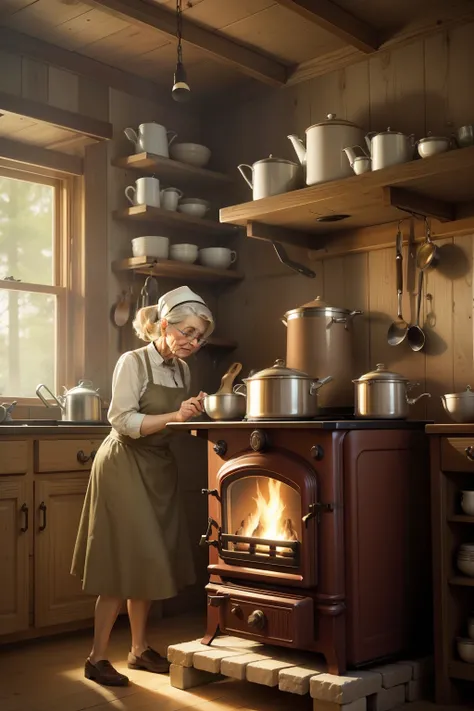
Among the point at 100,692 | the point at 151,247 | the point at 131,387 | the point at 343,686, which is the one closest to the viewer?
the point at 343,686

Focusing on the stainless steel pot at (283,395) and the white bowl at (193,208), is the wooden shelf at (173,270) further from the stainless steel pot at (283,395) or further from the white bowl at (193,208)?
the stainless steel pot at (283,395)

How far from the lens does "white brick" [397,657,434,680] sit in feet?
9.30

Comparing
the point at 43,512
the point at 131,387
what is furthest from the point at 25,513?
the point at 131,387

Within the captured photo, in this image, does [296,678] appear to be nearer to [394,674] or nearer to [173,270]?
[394,674]

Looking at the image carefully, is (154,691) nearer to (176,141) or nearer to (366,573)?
(366,573)

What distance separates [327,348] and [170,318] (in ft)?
2.11

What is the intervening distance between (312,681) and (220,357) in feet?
6.69

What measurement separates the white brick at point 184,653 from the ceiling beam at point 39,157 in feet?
7.39

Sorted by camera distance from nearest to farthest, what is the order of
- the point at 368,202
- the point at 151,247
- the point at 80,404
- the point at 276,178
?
1. the point at 368,202
2. the point at 276,178
3. the point at 80,404
4. the point at 151,247

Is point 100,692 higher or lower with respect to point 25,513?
lower

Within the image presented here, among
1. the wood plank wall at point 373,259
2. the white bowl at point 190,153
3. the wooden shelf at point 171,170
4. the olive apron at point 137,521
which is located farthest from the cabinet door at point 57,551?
the white bowl at point 190,153

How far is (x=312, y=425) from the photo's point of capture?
273cm

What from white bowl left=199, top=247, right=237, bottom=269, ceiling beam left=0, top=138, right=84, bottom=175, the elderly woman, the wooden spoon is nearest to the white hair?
the elderly woman

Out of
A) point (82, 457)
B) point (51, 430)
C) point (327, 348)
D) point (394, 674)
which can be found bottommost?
point (394, 674)
